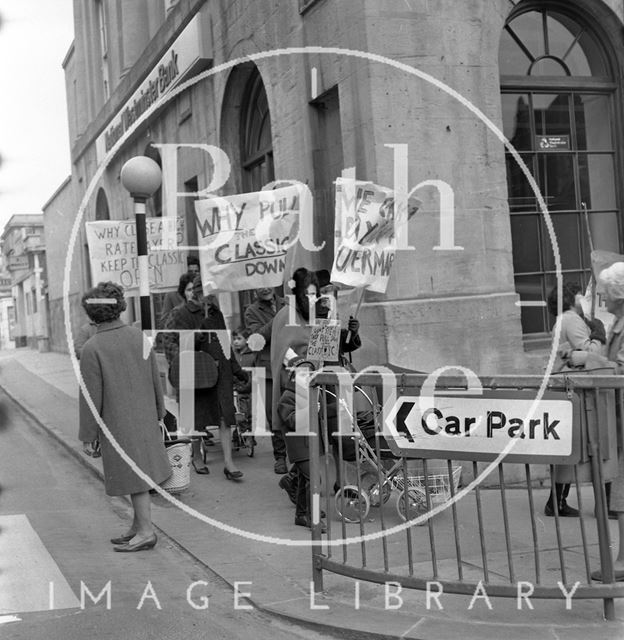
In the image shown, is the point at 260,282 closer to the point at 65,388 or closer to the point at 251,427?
the point at 251,427

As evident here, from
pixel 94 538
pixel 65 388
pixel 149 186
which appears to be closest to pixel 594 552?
pixel 94 538

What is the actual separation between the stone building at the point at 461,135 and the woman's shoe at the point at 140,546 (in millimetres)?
3119

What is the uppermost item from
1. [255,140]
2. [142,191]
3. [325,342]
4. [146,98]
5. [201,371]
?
[146,98]

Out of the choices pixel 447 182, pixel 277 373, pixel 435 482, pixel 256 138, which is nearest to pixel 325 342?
pixel 277 373

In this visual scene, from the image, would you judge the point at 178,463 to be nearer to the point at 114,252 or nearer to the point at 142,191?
the point at 142,191

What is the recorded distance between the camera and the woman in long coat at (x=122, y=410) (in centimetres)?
658

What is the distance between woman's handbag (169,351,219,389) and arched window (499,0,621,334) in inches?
138

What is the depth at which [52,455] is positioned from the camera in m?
11.7

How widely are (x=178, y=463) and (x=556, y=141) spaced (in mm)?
5568

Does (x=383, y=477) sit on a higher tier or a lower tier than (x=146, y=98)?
lower

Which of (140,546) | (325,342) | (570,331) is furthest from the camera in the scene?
(570,331)

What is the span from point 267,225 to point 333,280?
6.37 feet

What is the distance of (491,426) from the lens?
4715mm

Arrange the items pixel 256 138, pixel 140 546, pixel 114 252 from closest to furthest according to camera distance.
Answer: pixel 140 546
pixel 114 252
pixel 256 138
